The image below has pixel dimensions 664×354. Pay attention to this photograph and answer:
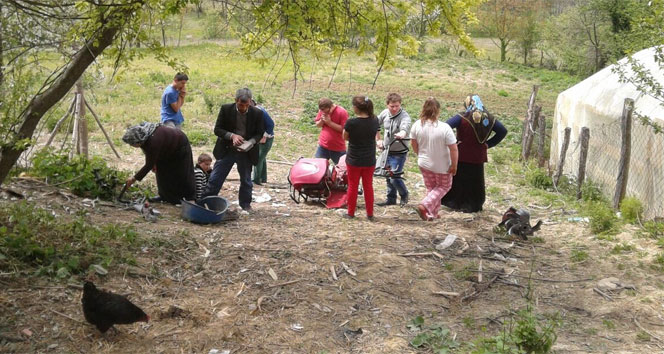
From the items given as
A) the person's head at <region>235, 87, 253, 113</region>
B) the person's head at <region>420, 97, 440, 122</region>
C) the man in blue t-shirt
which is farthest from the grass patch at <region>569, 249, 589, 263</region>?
the man in blue t-shirt

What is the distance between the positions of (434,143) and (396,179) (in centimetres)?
135

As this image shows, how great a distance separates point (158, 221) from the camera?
281 inches

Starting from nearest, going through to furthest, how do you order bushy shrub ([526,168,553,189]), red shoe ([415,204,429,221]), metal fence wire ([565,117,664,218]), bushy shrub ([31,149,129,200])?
1. bushy shrub ([31,149,129,200])
2. red shoe ([415,204,429,221])
3. metal fence wire ([565,117,664,218])
4. bushy shrub ([526,168,553,189])

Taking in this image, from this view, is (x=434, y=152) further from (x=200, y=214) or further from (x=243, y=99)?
(x=200, y=214)

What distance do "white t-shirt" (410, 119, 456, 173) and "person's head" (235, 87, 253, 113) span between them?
202cm

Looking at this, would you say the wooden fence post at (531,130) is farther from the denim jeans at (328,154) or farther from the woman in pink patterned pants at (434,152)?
the woman in pink patterned pants at (434,152)

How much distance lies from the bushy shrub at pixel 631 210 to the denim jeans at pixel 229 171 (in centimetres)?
492

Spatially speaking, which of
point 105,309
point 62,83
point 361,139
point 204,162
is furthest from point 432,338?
point 204,162

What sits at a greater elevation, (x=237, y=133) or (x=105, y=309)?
(x=237, y=133)

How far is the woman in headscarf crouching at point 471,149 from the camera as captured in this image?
811cm

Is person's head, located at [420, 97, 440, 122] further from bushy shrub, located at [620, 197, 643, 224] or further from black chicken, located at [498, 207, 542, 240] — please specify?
bushy shrub, located at [620, 197, 643, 224]

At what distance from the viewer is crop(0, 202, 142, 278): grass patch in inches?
210

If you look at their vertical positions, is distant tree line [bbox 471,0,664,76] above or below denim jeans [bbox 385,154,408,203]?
above

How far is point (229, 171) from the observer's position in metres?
7.98
